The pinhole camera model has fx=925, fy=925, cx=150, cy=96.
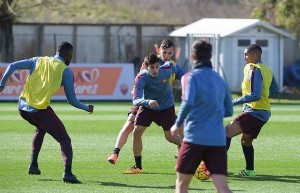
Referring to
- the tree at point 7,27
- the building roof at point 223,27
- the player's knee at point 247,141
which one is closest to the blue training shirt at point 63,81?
the player's knee at point 247,141

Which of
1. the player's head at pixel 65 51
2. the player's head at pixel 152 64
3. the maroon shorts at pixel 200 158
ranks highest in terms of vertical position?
the player's head at pixel 65 51

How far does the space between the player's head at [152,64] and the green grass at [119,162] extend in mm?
1555

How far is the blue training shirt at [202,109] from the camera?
952cm

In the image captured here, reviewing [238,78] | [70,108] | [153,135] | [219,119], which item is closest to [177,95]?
[238,78]

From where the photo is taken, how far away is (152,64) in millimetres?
13367

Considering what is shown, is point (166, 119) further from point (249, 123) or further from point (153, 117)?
point (249, 123)

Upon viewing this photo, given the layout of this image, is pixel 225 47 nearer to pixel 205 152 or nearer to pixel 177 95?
pixel 177 95

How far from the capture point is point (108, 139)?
19.3 meters

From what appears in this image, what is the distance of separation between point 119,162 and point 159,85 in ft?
6.98

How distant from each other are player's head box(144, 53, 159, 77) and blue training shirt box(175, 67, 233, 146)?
367 centimetres

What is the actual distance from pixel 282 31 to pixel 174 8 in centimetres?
2464

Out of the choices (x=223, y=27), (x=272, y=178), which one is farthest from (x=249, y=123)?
(x=223, y=27)

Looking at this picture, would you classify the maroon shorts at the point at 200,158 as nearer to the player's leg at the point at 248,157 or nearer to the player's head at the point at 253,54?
the player's head at the point at 253,54

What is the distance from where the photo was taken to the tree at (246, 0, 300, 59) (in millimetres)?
40781
